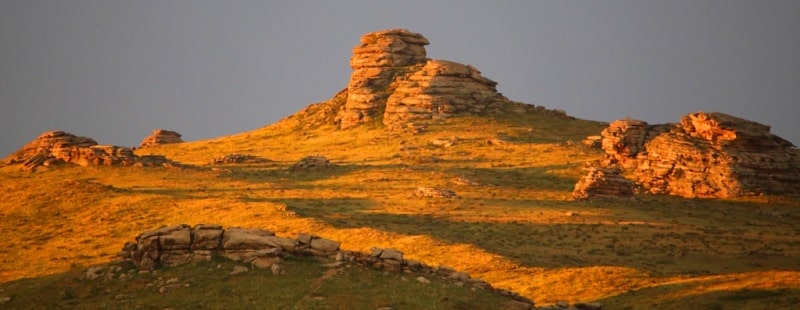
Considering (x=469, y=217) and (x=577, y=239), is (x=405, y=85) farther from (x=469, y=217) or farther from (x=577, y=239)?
(x=577, y=239)

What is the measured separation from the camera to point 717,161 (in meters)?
78.7

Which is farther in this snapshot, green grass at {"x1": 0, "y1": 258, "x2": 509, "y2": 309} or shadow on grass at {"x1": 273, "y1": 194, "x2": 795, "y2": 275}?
shadow on grass at {"x1": 273, "y1": 194, "x2": 795, "y2": 275}

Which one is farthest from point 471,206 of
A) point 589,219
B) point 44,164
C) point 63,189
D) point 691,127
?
point 44,164

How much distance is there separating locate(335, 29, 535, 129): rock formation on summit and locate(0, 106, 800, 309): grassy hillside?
20.6 feet

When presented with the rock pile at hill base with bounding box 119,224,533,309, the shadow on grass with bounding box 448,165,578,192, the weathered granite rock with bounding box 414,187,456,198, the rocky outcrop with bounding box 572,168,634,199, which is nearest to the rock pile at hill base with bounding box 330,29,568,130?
the shadow on grass with bounding box 448,165,578,192

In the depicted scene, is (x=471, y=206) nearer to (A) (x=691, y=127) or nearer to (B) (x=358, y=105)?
(A) (x=691, y=127)

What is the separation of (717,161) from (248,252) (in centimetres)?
5235

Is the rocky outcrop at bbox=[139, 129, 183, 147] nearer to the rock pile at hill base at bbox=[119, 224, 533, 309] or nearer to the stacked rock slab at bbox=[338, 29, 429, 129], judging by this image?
the stacked rock slab at bbox=[338, 29, 429, 129]

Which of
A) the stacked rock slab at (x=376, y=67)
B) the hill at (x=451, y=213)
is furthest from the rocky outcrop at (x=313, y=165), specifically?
the stacked rock slab at (x=376, y=67)

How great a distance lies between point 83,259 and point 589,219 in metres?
36.6

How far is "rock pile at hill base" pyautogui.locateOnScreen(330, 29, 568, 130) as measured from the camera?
109188 mm

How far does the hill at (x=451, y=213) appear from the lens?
4819cm

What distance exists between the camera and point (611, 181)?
75.9 metres

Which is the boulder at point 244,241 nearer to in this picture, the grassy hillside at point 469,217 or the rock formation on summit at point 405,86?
the grassy hillside at point 469,217
